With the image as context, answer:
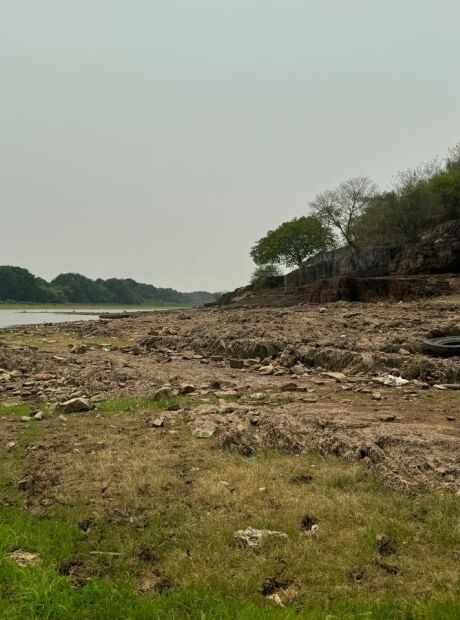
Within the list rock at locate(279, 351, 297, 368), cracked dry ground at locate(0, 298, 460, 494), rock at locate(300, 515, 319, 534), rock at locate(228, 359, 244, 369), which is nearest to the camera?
rock at locate(300, 515, 319, 534)

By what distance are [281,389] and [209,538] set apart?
6.24 m

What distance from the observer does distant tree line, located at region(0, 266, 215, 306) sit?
14312cm

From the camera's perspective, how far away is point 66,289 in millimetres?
163500

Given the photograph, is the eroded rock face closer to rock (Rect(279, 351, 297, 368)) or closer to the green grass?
the green grass

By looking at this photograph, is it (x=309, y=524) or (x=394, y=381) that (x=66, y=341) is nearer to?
(x=394, y=381)

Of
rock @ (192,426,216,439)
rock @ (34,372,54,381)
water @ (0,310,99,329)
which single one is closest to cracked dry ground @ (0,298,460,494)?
rock @ (192,426,216,439)

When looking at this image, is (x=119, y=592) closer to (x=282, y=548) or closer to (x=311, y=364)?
(x=282, y=548)

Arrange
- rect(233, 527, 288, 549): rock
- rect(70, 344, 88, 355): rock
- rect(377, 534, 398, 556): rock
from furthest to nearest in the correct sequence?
rect(70, 344, 88, 355): rock → rect(233, 527, 288, 549): rock → rect(377, 534, 398, 556): rock

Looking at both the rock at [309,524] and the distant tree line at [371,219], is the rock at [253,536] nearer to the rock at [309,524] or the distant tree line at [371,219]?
the rock at [309,524]

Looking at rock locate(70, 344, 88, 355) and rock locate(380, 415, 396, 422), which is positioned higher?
rock locate(70, 344, 88, 355)

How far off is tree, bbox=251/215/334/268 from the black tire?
51.5 meters

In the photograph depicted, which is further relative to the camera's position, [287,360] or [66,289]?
[66,289]

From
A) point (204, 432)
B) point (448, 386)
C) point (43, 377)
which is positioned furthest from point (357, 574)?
point (43, 377)

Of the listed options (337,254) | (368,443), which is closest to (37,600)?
(368,443)
